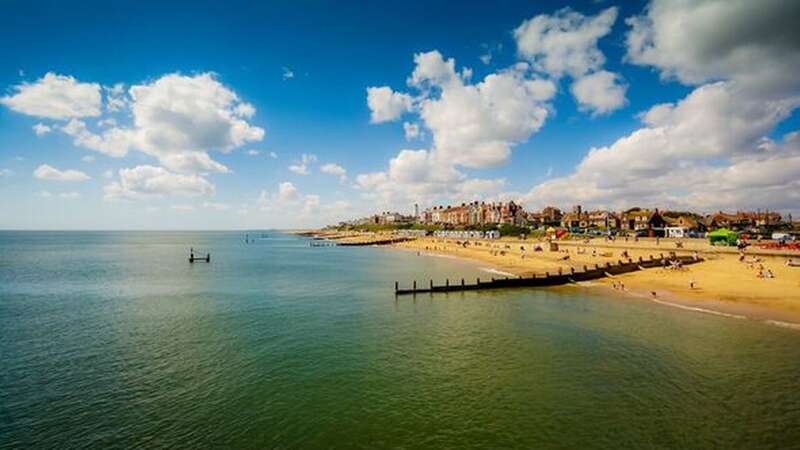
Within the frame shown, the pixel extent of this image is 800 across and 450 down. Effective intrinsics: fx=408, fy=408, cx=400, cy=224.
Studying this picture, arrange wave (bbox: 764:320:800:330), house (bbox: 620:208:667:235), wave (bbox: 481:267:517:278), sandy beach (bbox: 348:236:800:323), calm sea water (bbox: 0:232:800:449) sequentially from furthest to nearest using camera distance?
house (bbox: 620:208:667:235), wave (bbox: 481:267:517:278), sandy beach (bbox: 348:236:800:323), wave (bbox: 764:320:800:330), calm sea water (bbox: 0:232:800:449)

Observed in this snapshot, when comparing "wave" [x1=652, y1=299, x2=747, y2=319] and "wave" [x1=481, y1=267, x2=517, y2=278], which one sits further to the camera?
"wave" [x1=481, y1=267, x2=517, y2=278]

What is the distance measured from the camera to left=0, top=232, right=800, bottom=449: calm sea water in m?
17.0

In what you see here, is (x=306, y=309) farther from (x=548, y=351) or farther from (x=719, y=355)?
(x=719, y=355)

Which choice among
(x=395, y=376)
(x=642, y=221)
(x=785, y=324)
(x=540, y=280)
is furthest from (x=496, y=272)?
(x=642, y=221)

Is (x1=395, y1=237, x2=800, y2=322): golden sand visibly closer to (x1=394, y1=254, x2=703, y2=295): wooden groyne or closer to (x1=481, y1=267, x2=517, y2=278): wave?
(x1=481, y1=267, x2=517, y2=278): wave

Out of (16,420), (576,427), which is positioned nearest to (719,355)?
(576,427)

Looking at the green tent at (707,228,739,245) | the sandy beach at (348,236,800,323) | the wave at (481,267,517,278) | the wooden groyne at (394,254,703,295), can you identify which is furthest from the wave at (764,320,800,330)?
the green tent at (707,228,739,245)

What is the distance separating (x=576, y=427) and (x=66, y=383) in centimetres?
2603

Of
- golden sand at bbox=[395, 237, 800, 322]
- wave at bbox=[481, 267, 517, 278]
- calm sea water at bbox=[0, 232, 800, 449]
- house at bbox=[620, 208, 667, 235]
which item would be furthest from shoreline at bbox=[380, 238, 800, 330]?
house at bbox=[620, 208, 667, 235]

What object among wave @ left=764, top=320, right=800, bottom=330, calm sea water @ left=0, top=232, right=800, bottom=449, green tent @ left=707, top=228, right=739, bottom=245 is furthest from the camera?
green tent @ left=707, top=228, right=739, bottom=245

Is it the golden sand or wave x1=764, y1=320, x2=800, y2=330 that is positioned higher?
the golden sand

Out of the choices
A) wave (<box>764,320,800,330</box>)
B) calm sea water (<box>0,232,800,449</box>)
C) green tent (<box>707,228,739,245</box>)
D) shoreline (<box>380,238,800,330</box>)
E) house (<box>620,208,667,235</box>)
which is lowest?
calm sea water (<box>0,232,800,449</box>)

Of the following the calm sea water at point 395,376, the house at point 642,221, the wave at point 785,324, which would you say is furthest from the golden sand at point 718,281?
the house at point 642,221

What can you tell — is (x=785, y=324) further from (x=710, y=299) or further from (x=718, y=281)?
(x=718, y=281)
